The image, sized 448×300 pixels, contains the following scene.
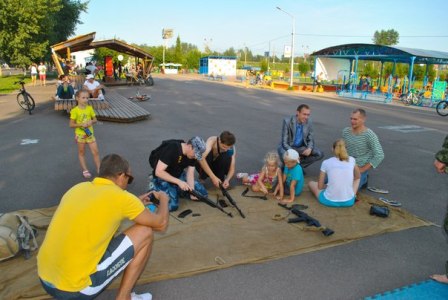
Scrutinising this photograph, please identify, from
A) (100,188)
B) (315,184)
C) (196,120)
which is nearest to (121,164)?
(100,188)

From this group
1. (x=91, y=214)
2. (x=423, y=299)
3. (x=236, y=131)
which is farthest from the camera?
(x=236, y=131)

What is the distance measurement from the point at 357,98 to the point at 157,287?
87.2 feet

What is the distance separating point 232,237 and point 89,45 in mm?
25176

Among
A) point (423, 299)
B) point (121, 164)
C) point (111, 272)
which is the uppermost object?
point (121, 164)

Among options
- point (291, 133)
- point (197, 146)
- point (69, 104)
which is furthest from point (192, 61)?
point (197, 146)

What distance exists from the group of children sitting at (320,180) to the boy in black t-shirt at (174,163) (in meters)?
1.41

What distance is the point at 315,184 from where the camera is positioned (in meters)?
5.62

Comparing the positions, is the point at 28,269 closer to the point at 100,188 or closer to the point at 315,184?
the point at 100,188

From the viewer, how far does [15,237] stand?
362cm

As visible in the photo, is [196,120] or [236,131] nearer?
[236,131]

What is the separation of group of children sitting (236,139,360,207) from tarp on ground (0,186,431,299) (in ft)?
0.52

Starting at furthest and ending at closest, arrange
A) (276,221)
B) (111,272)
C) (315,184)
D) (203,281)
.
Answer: (315,184) → (276,221) → (203,281) → (111,272)

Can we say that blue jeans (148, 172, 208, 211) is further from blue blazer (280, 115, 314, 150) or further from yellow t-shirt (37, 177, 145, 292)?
blue blazer (280, 115, 314, 150)

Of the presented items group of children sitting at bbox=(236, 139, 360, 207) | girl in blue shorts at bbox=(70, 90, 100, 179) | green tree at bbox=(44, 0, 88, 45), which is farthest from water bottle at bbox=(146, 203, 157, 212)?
green tree at bbox=(44, 0, 88, 45)
